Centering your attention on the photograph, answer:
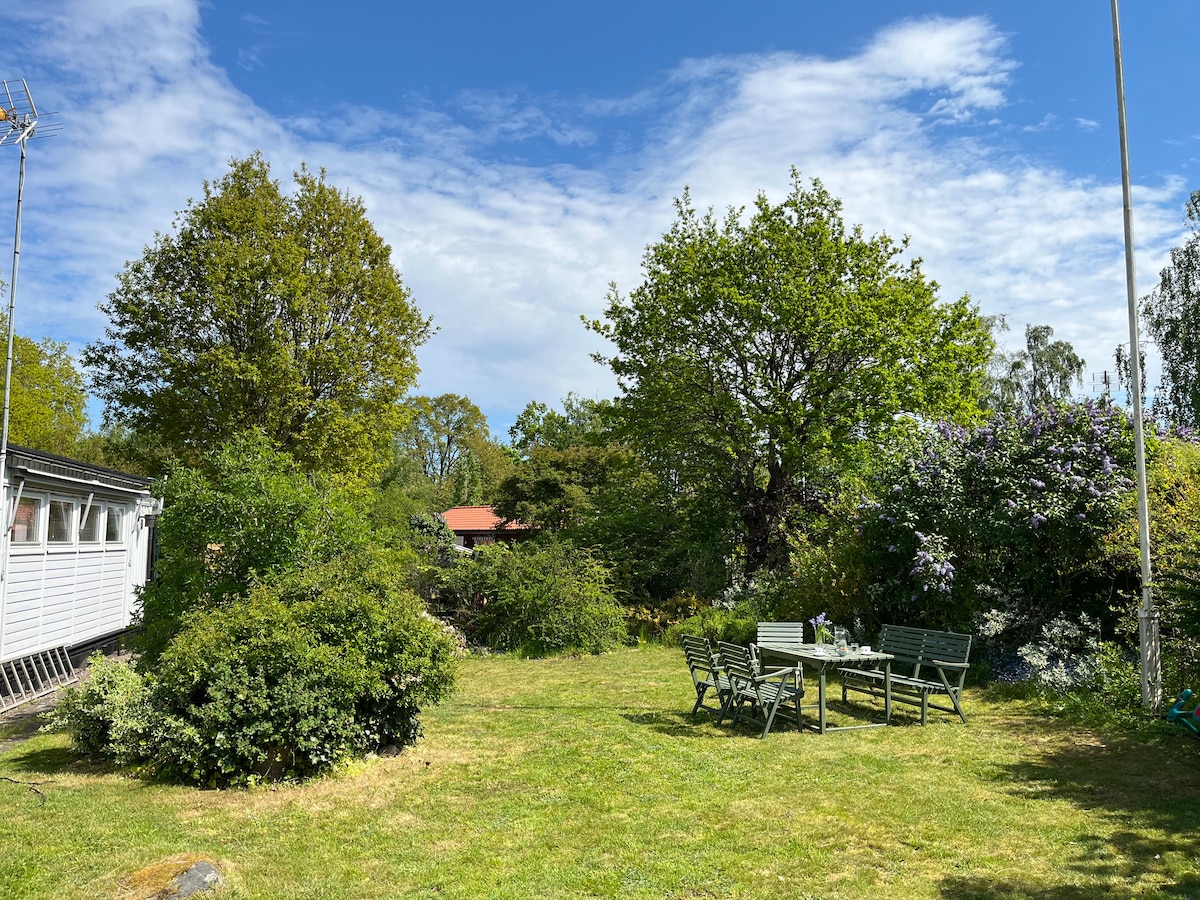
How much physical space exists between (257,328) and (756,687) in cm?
1419

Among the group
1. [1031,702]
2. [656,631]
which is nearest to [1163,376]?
[656,631]

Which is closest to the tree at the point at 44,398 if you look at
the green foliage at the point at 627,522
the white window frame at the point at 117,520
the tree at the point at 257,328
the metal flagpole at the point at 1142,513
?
the tree at the point at 257,328

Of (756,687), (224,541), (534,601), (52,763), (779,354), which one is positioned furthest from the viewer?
(779,354)

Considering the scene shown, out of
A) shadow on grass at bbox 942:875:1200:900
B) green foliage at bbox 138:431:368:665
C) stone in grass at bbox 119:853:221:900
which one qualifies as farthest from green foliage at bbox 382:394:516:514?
shadow on grass at bbox 942:875:1200:900

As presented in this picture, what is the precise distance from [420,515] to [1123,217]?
704 inches

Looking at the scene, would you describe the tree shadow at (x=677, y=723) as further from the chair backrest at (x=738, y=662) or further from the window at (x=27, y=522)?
the window at (x=27, y=522)

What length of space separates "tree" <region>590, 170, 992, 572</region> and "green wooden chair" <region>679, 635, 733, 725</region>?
9579 mm

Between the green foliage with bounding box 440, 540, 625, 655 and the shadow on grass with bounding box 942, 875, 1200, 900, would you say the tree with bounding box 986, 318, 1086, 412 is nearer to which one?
the green foliage with bounding box 440, 540, 625, 655

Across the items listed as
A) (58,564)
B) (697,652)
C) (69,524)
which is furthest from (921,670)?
(69,524)

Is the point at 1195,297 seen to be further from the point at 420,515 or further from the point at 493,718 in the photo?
the point at 493,718

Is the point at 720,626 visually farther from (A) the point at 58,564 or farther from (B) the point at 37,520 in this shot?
(B) the point at 37,520

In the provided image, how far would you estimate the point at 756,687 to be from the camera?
8.95 metres

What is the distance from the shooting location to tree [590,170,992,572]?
62.4 ft

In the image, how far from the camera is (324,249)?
64.5ft
